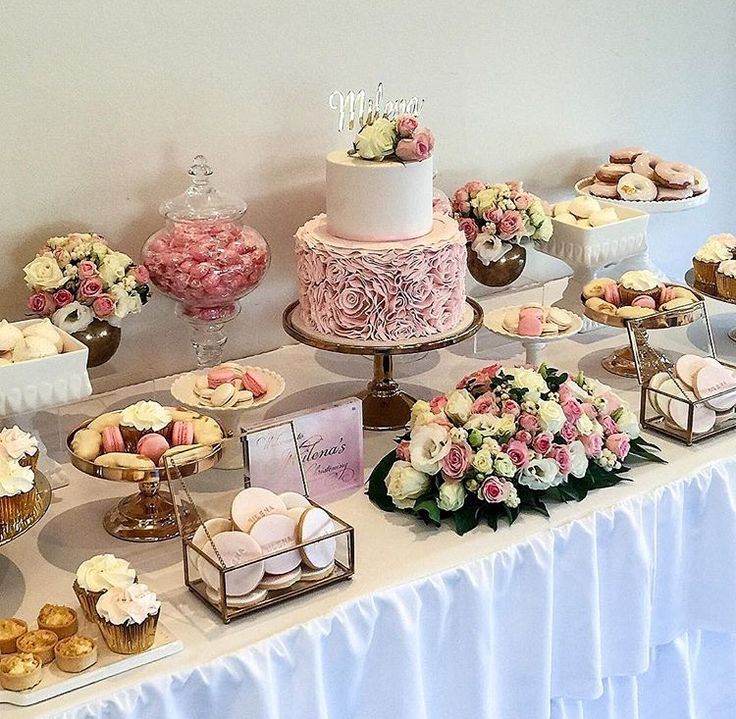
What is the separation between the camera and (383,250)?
1514 millimetres

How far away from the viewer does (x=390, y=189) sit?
1540 mm

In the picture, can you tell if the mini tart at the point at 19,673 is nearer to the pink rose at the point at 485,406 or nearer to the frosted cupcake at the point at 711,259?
the pink rose at the point at 485,406

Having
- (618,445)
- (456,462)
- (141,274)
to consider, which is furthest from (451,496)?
(141,274)

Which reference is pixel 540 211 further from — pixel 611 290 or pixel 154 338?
pixel 154 338

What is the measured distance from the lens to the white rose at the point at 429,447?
1.34 m

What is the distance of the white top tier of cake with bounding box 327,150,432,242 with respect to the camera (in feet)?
5.03

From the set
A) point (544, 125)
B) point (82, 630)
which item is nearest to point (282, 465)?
point (82, 630)

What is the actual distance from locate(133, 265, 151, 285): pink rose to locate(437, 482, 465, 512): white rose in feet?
1.82

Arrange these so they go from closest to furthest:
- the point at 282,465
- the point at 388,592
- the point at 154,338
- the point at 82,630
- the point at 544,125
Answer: the point at 82,630 → the point at 388,592 → the point at 282,465 → the point at 154,338 → the point at 544,125

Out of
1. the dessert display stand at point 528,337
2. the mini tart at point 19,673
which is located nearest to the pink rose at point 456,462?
the dessert display stand at point 528,337

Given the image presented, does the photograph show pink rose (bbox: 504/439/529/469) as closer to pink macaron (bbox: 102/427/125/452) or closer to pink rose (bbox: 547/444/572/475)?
pink rose (bbox: 547/444/572/475)

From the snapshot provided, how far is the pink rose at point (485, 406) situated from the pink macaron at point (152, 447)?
40cm

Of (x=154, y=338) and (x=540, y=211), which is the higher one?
(x=540, y=211)

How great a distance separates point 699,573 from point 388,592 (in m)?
0.56
